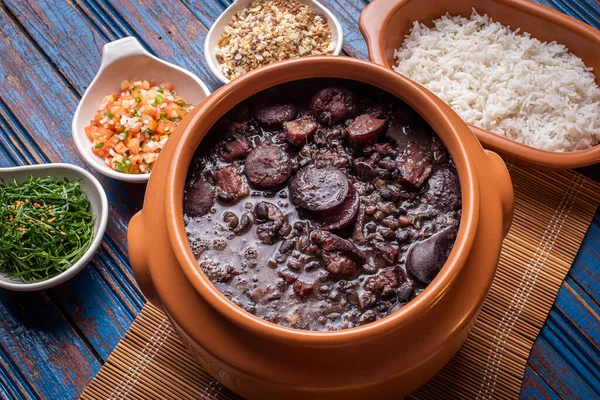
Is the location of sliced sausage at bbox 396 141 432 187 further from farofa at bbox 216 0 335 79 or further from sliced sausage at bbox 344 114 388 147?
farofa at bbox 216 0 335 79

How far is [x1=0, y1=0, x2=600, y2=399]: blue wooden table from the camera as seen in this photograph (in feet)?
7.13

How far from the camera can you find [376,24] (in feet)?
8.13

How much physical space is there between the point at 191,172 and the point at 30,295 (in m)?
1.02

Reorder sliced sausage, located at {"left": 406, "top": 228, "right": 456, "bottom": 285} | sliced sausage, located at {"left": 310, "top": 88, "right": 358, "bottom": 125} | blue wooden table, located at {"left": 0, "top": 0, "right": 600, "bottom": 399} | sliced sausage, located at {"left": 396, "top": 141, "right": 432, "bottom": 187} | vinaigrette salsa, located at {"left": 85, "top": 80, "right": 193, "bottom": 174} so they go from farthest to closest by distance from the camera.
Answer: vinaigrette salsa, located at {"left": 85, "top": 80, "right": 193, "bottom": 174}, blue wooden table, located at {"left": 0, "top": 0, "right": 600, "bottom": 399}, sliced sausage, located at {"left": 310, "top": 88, "right": 358, "bottom": 125}, sliced sausage, located at {"left": 396, "top": 141, "right": 432, "bottom": 187}, sliced sausage, located at {"left": 406, "top": 228, "right": 456, "bottom": 285}

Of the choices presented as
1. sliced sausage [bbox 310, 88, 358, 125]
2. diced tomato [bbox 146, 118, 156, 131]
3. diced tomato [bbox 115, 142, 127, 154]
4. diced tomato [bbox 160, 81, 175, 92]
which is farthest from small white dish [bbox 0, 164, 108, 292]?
sliced sausage [bbox 310, 88, 358, 125]

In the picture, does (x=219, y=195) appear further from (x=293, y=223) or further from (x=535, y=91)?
(x=535, y=91)

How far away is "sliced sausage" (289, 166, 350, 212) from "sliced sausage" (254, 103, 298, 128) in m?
0.18

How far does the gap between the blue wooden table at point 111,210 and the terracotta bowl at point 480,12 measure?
0.64 ft

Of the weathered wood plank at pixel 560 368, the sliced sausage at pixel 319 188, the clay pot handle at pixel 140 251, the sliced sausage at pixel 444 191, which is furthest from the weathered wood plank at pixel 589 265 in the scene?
the clay pot handle at pixel 140 251

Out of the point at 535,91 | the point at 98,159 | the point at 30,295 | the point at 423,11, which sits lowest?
the point at 30,295

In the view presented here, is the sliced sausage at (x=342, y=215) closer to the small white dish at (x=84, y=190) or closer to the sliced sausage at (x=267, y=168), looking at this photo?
the sliced sausage at (x=267, y=168)

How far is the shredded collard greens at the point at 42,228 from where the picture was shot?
87.7 inches

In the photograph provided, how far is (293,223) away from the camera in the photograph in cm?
163

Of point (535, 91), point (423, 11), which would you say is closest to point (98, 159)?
point (423, 11)
